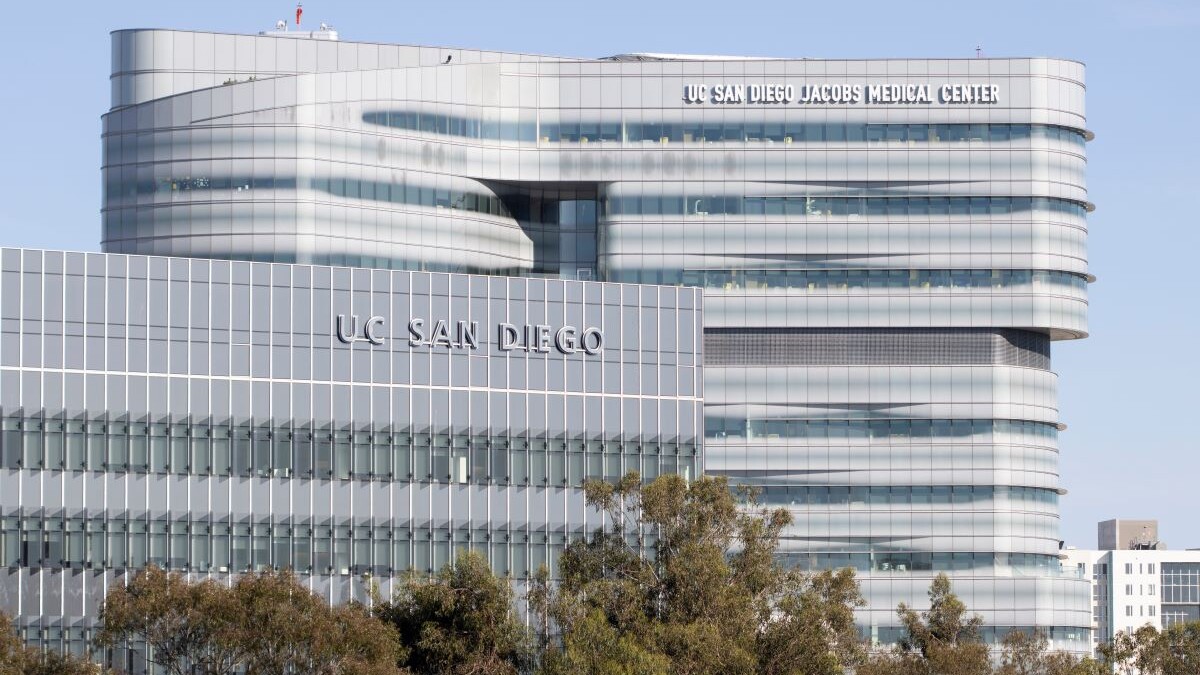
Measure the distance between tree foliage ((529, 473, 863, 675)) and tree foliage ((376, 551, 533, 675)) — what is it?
1815 mm

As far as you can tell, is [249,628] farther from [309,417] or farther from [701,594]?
[309,417]

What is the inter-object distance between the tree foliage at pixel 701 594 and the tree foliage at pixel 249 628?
8884 mm

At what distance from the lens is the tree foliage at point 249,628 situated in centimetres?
11694

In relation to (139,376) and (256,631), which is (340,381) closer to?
(139,376)

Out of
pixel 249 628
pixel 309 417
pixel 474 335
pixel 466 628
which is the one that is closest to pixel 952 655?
pixel 466 628

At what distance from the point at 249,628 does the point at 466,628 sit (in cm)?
1188

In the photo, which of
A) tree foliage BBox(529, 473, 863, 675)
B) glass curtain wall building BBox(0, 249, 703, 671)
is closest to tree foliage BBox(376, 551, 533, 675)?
tree foliage BBox(529, 473, 863, 675)

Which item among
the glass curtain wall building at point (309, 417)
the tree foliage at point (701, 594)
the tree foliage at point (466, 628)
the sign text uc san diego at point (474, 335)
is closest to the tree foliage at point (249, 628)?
the tree foliage at point (466, 628)

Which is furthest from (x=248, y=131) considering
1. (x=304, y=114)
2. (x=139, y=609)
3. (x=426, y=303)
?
(x=139, y=609)

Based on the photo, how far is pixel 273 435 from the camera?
15238 cm

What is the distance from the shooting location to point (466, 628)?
408 feet

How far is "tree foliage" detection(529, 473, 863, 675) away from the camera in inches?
4724

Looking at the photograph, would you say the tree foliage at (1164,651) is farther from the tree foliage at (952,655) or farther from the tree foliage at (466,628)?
the tree foliage at (466,628)

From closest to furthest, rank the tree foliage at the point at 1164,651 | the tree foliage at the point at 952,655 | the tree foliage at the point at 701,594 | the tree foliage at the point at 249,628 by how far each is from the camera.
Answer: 1. the tree foliage at the point at 249,628
2. the tree foliage at the point at 701,594
3. the tree foliage at the point at 952,655
4. the tree foliage at the point at 1164,651
